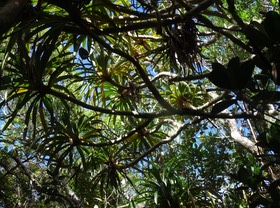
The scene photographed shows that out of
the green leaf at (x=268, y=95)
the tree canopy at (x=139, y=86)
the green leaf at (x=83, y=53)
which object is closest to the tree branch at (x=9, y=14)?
the tree canopy at (x=139, y=86)

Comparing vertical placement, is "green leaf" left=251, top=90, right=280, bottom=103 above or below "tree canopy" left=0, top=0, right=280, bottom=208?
below

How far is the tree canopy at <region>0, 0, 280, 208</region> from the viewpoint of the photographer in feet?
5.96

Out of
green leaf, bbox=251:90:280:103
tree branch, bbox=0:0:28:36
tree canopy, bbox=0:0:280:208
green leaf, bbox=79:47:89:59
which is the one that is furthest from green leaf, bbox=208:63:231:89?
green leaf, bbox=79:47:89:59

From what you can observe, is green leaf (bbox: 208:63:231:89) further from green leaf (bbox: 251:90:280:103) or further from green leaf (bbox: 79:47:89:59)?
green leaf (bbox: 79:47:89:59)

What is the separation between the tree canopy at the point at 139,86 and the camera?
5.96 ft

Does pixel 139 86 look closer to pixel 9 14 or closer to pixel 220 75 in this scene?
pixel 220 75

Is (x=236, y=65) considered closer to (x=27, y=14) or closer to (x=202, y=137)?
(x=27, y=14)

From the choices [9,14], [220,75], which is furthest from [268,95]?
[9,14]

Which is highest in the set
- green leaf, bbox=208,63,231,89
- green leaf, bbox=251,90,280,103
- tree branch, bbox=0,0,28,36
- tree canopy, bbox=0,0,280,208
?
tree canopy, bbox=0,0,280,208

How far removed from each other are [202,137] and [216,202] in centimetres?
196

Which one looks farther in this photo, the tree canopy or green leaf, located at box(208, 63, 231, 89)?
the tree canopy

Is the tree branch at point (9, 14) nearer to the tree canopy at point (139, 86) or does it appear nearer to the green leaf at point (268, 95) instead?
the tree canopy at point (139, 86)

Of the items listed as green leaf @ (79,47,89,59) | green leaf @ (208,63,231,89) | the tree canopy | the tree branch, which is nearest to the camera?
the tree branch

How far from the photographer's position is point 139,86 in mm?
2971
